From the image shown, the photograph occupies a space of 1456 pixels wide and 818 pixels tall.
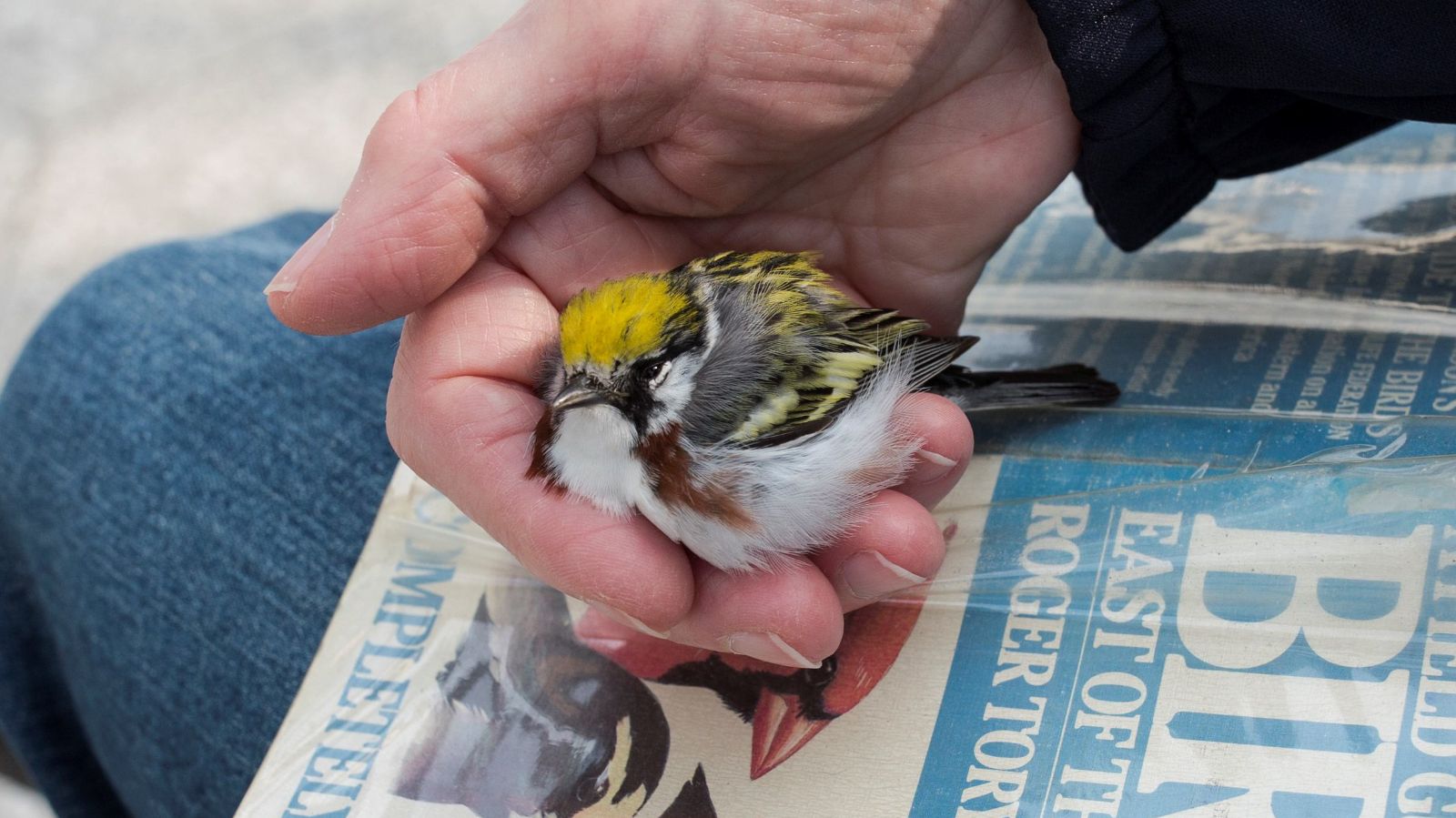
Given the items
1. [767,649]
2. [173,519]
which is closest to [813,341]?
[767,649]

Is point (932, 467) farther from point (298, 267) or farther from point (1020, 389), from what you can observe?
point (298, 267)

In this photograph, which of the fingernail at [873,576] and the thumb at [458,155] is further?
the thumb at [458,155]

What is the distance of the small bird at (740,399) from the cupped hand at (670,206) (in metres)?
0.05

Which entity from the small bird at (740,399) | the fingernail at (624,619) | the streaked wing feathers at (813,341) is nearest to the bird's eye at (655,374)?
the small bird at (740,399)

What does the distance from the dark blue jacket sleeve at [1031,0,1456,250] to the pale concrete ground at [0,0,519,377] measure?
379 centimetres

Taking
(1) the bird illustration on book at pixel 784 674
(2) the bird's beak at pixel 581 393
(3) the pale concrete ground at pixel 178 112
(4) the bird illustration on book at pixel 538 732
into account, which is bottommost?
(3) the pale concrete ground at pixel 178 112

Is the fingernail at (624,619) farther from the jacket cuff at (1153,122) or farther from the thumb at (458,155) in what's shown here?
the jacket cuff at (1153,122)

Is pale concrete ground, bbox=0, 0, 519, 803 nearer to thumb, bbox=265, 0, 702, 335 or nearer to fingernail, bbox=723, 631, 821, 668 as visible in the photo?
thumb, bbox=265, 0, 702, 335

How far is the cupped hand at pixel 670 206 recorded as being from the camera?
1.90 meters

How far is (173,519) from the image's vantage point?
2.51 metres

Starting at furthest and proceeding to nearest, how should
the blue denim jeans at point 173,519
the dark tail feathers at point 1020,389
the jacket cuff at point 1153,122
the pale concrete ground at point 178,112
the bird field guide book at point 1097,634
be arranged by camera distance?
1. the pale concrete ground at point 178,112
2. the blue denim jeans at point 173,519
3. the dark tail feathers at point 1020,389
4. the jacket cuff at point 1153,122
5. the bird field guide book at point 1097,634

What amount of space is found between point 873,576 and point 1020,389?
0.50 metres

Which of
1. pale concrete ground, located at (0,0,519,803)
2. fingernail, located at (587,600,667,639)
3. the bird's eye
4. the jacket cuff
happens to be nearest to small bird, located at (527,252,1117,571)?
the bird's eye

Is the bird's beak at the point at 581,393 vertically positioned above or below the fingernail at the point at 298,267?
below
